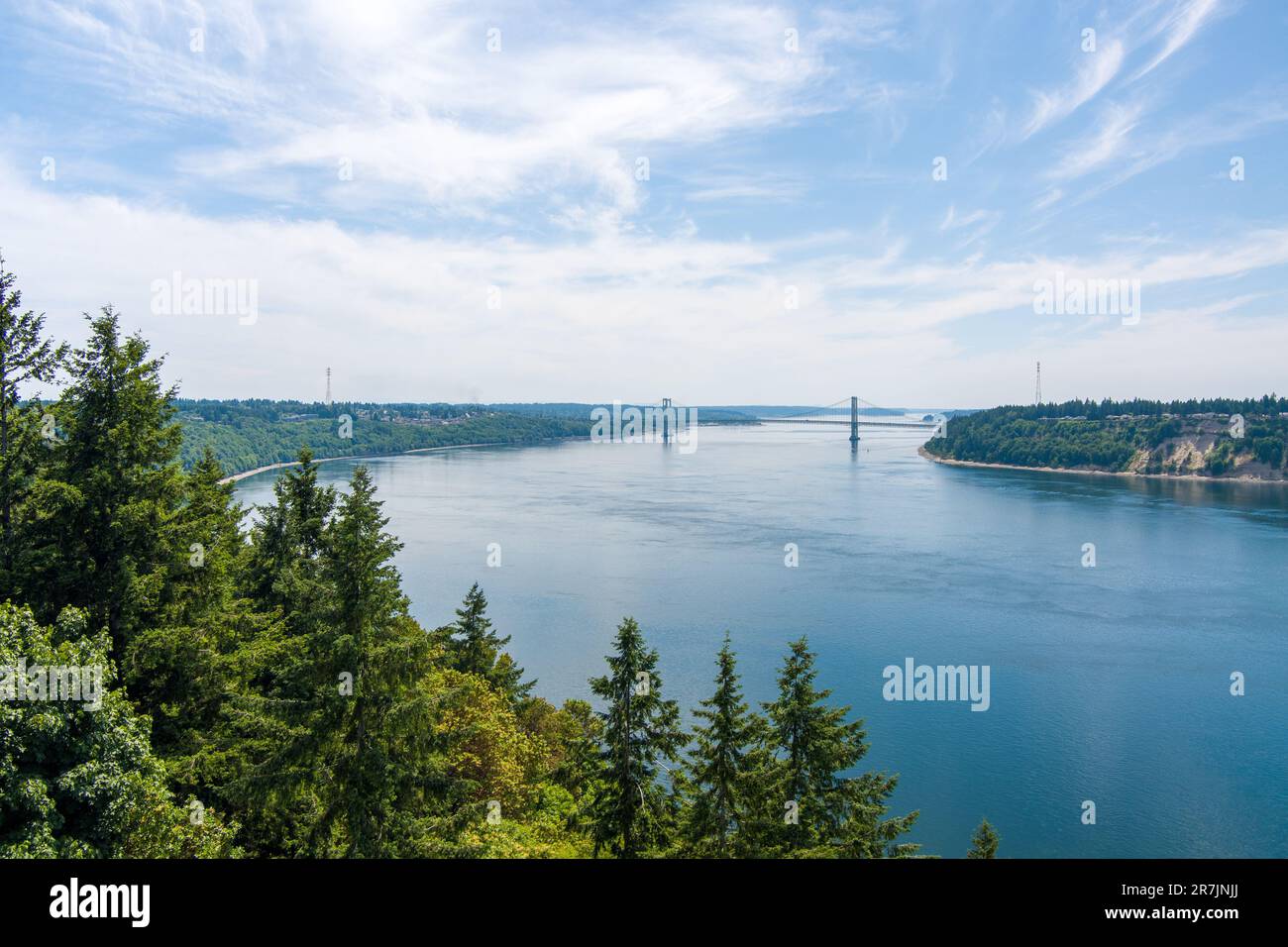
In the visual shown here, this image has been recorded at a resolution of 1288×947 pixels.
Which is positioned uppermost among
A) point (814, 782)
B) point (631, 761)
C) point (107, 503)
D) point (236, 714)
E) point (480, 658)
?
point (107, 503)

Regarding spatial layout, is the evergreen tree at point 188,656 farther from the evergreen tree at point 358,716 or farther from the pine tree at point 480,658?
the pine tree at point 480,658

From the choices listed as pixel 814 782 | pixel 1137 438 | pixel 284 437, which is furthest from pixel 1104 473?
pixel 284 437

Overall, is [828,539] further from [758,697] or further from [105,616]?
[105,616]

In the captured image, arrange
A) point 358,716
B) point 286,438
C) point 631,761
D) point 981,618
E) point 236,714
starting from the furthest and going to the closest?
point 286,438
point 981,618
point 631,761
point 236,714
point 358,716

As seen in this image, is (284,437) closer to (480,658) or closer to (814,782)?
(480,658)

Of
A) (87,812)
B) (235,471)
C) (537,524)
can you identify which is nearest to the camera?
(87,812)
